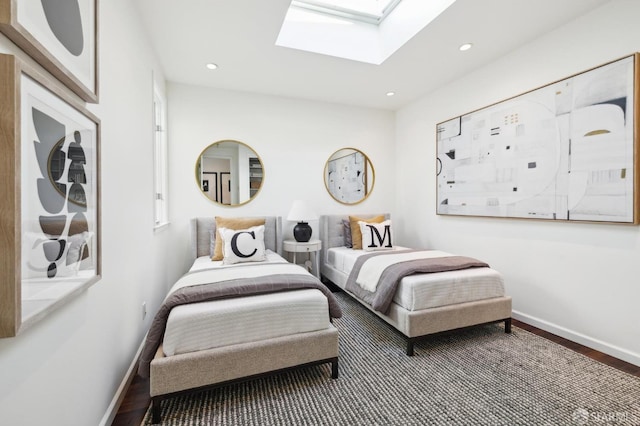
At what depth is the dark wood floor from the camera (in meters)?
1.53

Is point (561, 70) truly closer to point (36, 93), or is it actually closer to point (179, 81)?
point (36, 93)

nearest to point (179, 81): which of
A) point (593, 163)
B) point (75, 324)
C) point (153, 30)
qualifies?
point (153, 30)

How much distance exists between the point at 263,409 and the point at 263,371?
7.4 inches

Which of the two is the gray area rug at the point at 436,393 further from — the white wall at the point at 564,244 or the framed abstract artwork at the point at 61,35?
the framed abstract artwork at the point at 61,35

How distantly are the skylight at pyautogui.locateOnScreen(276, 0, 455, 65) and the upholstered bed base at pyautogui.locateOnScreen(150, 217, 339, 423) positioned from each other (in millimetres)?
2513

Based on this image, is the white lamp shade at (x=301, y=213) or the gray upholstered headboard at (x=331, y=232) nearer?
the white lamp shade at (x=301, y=213)

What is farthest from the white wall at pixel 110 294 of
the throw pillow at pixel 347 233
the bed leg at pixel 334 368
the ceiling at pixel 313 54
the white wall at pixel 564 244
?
the white wall at pixel 564 244

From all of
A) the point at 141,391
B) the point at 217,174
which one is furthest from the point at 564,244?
the point at 217,174

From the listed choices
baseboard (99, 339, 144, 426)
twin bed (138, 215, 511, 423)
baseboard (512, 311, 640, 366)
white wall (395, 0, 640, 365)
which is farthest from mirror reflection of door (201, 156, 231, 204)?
baseboard (512, 311, 640, 366)

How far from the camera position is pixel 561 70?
7.72 ft

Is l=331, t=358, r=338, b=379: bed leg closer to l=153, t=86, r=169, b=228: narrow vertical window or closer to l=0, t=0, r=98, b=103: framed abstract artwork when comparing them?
l=0, t=0, r=98, b=103: framed abstract artwork

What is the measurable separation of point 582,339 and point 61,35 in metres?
3.69

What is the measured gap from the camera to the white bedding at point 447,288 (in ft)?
7.11

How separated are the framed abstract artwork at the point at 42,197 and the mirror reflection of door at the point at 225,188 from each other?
2.31 m
